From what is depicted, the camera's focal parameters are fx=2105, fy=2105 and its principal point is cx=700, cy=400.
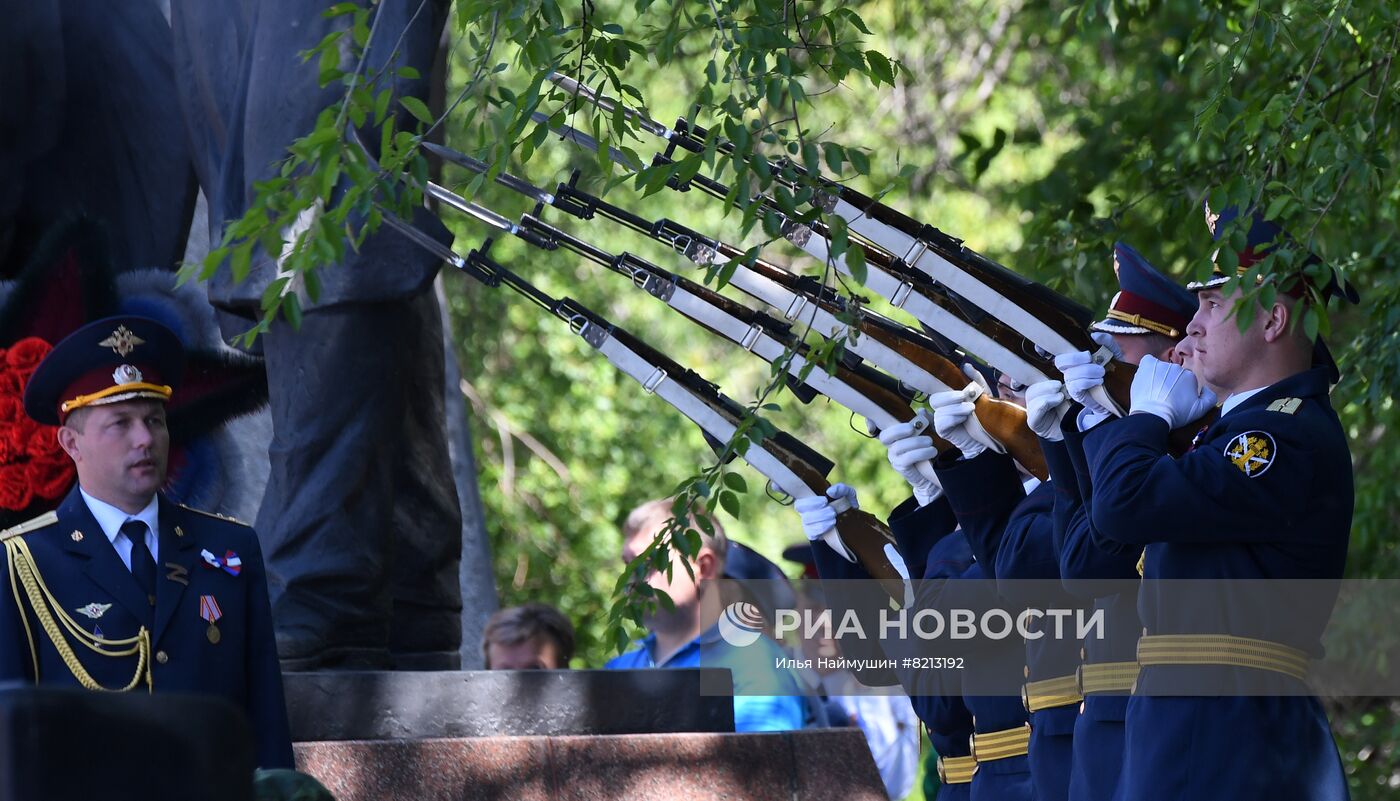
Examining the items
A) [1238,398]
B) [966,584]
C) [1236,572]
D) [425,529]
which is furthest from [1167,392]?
[425,529]

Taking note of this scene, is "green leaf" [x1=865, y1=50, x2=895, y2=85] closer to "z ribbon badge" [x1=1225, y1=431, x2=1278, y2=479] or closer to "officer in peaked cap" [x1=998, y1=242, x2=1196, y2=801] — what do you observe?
"officer in peaked cap" [x1=998, y1=242, x2=1196, y2=801]

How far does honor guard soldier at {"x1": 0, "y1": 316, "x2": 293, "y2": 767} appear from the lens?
4305 millimetres

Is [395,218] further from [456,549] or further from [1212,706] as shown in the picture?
[1212,706]

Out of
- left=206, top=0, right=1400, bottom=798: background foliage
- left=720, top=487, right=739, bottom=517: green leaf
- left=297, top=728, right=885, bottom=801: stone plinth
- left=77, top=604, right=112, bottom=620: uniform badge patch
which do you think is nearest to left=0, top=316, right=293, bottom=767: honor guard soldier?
left=77, top=604, right=112, bottom=620: uniform badge patch

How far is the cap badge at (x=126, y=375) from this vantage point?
4.51 metres

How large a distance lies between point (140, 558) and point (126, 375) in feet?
1.31

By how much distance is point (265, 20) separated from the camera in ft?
18.4

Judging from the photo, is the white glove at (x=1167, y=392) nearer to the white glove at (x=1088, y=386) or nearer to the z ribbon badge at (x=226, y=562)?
the white glove at (x=1088, y=386)

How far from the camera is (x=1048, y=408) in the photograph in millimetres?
4453

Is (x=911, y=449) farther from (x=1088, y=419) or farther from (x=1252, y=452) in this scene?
(x=1252, y=452)

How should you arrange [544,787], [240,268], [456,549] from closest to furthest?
[240,268] < [544,787] < [456,549]

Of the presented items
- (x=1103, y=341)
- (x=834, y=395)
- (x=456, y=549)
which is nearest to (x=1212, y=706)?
(x=1103, y=341)

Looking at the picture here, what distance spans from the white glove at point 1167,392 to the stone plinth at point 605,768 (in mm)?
1732

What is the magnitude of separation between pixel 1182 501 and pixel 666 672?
6.46ft
